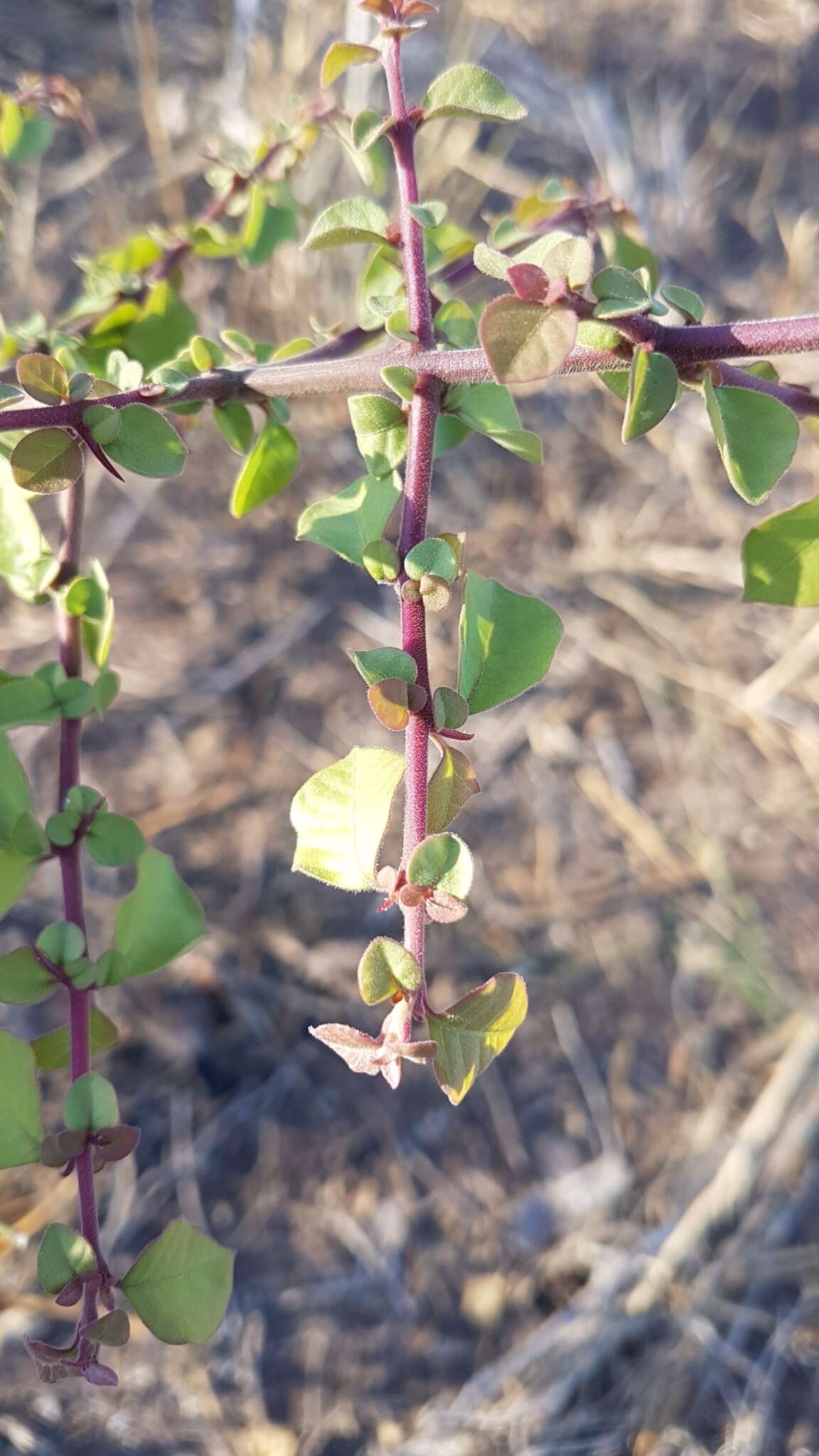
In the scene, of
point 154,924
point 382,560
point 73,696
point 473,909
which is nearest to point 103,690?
point 73,696

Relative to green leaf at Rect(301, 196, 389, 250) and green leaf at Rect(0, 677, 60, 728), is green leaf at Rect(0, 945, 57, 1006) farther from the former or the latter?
green leaf at Rect(301, 196, 389, 250)

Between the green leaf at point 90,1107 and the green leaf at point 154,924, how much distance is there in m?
0.07

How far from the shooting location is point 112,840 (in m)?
0.60

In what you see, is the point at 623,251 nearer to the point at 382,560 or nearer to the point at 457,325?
the point at 457,325

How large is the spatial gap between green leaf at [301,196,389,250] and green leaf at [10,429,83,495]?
0.52 ft

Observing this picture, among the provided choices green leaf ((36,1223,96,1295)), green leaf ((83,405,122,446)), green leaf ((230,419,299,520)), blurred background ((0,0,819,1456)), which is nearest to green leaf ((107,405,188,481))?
green leaf ((83,405,122,446))

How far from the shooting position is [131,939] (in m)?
0.59

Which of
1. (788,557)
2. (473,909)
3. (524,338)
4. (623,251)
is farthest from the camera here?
(473,909)

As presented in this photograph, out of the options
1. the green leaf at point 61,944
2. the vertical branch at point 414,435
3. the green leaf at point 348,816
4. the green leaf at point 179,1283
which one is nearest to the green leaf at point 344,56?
the vertical branch at point 414,435

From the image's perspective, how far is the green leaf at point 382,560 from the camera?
1.53 ft

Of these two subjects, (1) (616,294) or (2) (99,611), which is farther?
(2) (99,611)

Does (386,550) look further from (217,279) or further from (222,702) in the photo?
(217,279)

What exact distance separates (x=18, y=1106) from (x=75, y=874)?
135mm

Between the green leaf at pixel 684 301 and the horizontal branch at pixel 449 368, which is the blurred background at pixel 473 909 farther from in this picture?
the green leaf at pixel 684 301
